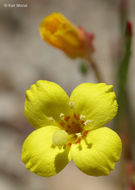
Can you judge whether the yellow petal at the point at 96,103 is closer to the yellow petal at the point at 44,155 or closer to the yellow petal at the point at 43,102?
the yellow petal at the point at 43,102

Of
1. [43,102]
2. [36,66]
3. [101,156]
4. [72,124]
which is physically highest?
[43,102]

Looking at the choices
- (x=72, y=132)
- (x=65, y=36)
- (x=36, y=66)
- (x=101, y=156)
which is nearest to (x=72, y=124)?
(x=72, y=132)

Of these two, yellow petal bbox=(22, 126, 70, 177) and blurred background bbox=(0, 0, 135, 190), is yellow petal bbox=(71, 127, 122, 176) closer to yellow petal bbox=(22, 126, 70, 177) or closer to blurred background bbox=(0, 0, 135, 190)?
yellow petal bbox=(22, 126, 70, 177)

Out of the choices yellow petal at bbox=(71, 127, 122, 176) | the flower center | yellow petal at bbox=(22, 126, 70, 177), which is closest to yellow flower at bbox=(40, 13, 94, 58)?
the flower center

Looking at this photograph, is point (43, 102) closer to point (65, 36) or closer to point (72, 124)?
point (72, 124)

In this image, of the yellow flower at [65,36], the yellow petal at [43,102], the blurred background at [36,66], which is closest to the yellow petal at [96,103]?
the yellow petal at [43,102]

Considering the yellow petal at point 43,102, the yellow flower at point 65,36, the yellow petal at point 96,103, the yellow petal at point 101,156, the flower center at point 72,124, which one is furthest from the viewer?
the yellow flower at point 65,36
